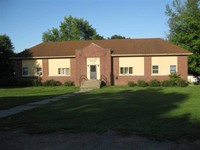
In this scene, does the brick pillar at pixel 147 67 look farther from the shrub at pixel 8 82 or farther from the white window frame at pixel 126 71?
the shrub at pixel 8 82

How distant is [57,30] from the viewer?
8450 cm

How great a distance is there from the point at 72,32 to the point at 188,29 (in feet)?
115

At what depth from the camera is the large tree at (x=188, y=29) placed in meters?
48.3

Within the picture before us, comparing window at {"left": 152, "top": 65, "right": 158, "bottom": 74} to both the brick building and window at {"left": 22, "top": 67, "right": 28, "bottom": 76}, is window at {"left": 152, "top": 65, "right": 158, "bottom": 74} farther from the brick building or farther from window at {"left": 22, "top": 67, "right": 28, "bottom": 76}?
window at {"left": 22, "top": 67, "right": 28, "bottom": 76}

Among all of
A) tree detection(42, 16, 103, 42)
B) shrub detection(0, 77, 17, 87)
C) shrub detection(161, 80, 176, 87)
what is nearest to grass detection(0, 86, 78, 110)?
shrub detection(0, 77, 17, 87)

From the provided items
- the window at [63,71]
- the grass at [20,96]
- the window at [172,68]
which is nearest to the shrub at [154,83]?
the window at [172,68]

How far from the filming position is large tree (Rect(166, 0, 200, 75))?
48.3 meters

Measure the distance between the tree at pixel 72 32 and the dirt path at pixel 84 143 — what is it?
2738 inches

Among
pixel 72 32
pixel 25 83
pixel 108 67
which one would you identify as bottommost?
pixel 25 83

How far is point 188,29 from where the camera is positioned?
166ft

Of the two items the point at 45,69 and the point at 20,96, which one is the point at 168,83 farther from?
the point at 20,96

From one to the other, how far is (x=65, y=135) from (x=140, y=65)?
108 ft

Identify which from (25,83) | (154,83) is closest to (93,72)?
(154,83)

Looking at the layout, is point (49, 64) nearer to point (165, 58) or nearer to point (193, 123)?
point (165, 58)
